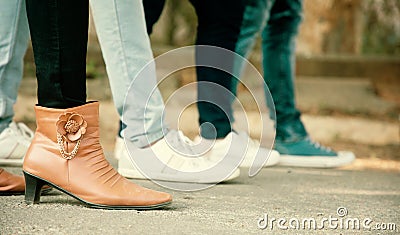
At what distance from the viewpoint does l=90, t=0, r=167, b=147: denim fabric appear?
1740 millimetres

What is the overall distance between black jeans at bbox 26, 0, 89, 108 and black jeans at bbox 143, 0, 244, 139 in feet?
2.48

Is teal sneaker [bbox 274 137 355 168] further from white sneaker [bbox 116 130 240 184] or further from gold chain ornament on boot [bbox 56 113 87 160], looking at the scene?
gold chain ornament on boot [bbox 56 113 87 160]

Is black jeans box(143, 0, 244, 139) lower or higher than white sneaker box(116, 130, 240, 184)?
higher

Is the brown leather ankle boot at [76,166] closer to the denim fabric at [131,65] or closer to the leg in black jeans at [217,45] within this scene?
the denim fabric at [131,65]

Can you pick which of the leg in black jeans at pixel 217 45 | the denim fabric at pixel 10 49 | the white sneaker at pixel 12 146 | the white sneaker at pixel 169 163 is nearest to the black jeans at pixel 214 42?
the leg in black jeans at pixel 217 45

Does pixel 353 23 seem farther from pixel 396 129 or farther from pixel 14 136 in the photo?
pixel 14 136

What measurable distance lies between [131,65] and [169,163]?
299mm

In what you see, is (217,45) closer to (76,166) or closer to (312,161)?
(312,161)

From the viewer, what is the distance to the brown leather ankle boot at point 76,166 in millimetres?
1491

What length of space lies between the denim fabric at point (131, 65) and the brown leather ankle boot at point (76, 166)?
29 centimetres

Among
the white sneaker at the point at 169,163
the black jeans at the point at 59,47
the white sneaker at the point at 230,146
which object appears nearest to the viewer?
the black jeans at the point at 59,47

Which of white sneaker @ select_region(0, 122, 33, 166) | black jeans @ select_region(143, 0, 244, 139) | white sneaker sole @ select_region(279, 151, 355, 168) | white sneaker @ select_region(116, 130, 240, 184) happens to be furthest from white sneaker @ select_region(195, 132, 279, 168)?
white sneaker @ select_region(0, 122, 33, 166)

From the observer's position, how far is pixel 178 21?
8.45 meters

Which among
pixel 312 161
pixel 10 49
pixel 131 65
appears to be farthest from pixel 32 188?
pixel 312 161
